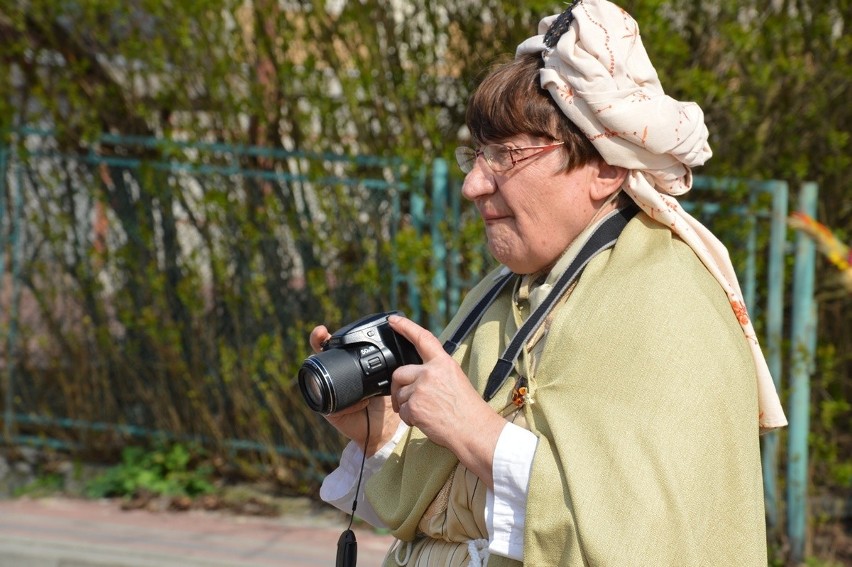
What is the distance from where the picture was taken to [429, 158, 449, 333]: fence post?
5330 mm

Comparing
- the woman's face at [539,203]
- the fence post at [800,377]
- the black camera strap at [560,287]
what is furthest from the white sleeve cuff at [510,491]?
the fence post at [800,377]

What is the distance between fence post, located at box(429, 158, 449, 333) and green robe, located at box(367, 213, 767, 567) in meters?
3.37

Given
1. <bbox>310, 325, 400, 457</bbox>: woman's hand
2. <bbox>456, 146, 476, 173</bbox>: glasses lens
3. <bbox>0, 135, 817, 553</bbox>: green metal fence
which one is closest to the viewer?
<bbox>456, 146, 476, 173</bbox>: glasses lens

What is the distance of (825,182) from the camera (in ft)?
18.2

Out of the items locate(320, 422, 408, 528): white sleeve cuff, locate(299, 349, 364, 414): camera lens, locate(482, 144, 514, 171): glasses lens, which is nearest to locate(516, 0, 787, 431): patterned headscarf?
locate(482, 144, 514, 171): glasses lens

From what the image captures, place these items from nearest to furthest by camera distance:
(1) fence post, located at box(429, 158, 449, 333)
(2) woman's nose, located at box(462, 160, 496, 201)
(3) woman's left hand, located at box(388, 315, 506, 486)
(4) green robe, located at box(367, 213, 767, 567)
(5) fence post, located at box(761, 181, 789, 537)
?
(4) green robe, located at box(367, 213, 767, 567) < (3) woman's left hand, located at box(388, 315, 506, 486) < (2) woman's nose, located at box(462, 160, 496, 201) < (5) fence post, located at box(761, 181, 789, 537) < (1) fence post, located at box(429, 158, 449, 333)

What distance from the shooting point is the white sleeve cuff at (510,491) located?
1.81 metres

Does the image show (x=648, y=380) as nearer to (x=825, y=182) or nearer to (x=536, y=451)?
(x=536, y=451)

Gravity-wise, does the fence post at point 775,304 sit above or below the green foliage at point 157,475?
above

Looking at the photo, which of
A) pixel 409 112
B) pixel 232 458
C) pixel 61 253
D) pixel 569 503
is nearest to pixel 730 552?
pixel 569 503

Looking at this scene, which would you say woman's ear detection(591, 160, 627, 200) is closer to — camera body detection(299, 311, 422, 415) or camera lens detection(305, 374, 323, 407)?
camera body detection(299, 311, 422, 415)

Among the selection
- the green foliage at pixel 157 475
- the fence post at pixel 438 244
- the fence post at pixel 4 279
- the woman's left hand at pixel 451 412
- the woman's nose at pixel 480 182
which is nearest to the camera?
the woman's left hand at pixel 451 412

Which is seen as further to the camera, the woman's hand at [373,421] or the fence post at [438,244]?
the fence post at [438,244]

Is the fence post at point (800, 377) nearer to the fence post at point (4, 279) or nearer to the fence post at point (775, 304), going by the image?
the fence post at point (775, 304)
